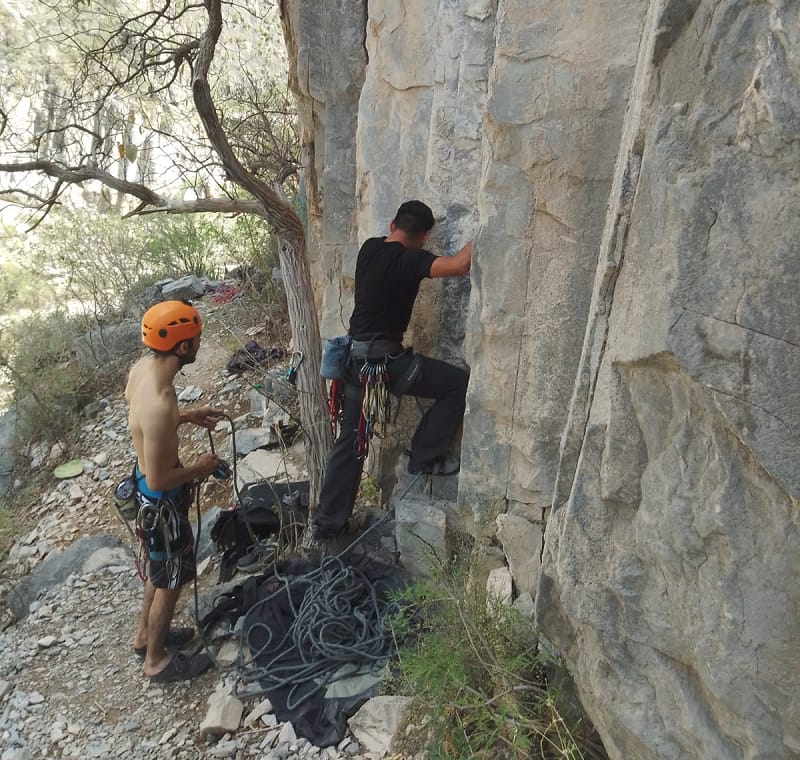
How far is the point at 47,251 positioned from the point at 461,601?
9816 mm

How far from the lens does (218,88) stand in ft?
27.6

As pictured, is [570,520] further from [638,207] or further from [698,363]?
[638,207]

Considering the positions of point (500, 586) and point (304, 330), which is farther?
point (304, 330)

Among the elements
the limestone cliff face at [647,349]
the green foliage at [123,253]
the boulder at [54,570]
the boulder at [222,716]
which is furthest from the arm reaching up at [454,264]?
the green foliage at [123,253]

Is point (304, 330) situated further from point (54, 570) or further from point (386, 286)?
point (54, 570)

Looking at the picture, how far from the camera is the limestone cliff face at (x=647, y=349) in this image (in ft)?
4.51

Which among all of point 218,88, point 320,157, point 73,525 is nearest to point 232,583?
point 73,525

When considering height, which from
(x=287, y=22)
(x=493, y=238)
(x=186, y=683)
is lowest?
(x=186, y=683)

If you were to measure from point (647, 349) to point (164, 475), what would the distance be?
2.29 m

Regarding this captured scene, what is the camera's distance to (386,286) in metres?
3.45

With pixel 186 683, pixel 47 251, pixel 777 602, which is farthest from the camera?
pixel 47 251

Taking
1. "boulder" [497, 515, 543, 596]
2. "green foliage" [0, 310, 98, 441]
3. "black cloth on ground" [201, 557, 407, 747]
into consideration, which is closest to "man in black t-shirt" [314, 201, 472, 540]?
"black cloth on ground" [201, 557, 407, 747]

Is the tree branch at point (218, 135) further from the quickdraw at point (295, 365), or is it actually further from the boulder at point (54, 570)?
the boulder at point (54, 570)

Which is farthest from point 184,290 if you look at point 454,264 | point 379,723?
point 379,723
